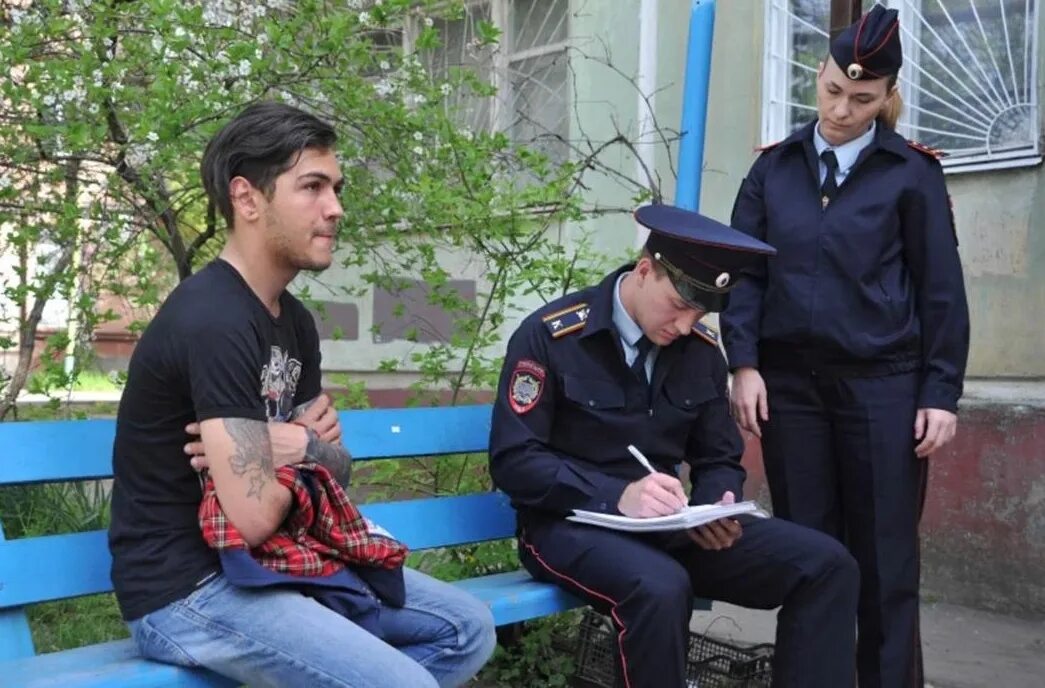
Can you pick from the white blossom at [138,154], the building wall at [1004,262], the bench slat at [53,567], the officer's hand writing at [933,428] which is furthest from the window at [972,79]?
the bench slat at [53,567]

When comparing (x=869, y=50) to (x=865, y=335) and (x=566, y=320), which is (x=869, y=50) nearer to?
(x=865, y=335)

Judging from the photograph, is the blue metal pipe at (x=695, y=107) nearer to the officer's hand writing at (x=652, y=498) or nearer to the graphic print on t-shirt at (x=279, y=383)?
the officer's hand writing at (x=652, y=498)

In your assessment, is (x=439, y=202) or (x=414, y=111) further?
(x=414, y=111)

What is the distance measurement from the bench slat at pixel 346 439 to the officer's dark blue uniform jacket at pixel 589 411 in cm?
39

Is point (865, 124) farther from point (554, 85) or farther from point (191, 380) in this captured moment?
point (554, 85)

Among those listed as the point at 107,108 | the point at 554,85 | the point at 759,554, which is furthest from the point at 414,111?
the point at 554,85

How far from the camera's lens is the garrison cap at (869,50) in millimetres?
3240

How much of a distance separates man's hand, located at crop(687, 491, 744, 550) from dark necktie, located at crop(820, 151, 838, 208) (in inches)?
32.5

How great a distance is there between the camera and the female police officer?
10.8 ft

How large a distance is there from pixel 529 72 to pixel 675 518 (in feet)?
16.7

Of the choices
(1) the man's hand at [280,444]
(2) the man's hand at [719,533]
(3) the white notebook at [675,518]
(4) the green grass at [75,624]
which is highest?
(1) the man's hand at [280,444]

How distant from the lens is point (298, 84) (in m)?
4.55

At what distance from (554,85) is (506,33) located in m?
0.46

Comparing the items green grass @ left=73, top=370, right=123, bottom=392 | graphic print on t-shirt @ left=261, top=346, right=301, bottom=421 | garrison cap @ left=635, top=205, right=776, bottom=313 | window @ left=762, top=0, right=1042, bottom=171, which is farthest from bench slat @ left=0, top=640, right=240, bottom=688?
window @ left=762, top=0, right=1042, bottom=171
